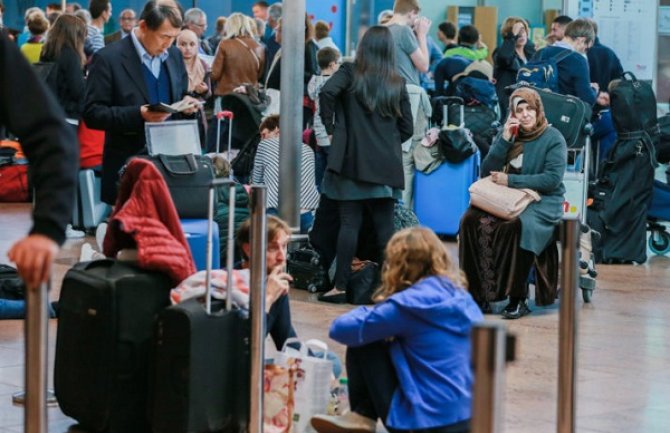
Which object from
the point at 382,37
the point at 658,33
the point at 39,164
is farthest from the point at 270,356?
the point at 658,33

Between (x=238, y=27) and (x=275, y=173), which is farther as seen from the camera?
(x=238, y=27)

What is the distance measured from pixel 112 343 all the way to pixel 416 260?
1.17 metres

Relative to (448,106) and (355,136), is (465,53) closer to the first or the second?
(448,106)

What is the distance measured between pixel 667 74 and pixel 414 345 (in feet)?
35.8

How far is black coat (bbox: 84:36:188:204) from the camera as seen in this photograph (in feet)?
23.9

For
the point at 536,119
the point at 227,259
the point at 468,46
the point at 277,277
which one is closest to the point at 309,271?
the point at 536,119

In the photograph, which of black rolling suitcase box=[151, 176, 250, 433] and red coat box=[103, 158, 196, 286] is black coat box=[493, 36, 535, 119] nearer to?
red coat box=[103, 158, 196, 286]

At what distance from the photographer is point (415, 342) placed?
5.42 m

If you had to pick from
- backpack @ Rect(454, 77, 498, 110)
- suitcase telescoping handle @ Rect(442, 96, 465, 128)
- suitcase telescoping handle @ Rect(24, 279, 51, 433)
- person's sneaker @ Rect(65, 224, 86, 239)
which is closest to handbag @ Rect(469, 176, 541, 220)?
suitcase telescoping handle @ Rect(442, 96, 465, 128)

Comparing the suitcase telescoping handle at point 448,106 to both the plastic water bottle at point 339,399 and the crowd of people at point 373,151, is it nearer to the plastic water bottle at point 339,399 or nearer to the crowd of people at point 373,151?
the crowd of people at point 373,151

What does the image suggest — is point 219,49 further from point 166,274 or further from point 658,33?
A: point 166,274

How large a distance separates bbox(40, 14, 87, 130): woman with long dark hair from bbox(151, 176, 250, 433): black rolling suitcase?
253 inches

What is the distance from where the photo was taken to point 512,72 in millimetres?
14773

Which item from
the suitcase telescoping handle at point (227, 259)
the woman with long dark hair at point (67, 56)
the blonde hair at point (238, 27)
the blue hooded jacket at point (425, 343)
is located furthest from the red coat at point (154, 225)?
the blonde hair at point (238, 27)
